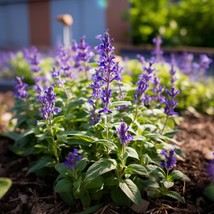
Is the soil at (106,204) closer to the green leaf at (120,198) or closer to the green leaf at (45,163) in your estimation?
the green leaf at (120,198)

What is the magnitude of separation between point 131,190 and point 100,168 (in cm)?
23

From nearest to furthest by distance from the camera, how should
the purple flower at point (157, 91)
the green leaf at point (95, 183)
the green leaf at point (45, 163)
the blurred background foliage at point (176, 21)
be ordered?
the green leaf at point (95, 183)
the green leaf at point (45, 163)
the purple flower at point (157, 91)
the blurred background foliage at point (176, 21)

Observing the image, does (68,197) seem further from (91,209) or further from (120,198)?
(120,198)

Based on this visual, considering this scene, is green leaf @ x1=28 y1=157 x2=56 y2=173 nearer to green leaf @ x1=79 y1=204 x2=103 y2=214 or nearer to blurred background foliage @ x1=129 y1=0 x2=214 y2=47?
green leaf @ x1=79 y1=204 x2=103 y2=214

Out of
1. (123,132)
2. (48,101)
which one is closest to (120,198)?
(123,132)

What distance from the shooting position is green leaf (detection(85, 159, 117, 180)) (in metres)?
1.89

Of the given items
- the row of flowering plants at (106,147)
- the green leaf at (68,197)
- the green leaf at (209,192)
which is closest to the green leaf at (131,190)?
the row of flowering plants at (106,147)

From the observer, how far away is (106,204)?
2158mm

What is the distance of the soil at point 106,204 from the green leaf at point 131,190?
0.21 m

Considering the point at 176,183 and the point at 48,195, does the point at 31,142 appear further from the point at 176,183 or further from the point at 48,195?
the point at 176,183

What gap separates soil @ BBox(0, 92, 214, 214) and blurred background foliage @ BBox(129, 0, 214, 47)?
7257 millimetres

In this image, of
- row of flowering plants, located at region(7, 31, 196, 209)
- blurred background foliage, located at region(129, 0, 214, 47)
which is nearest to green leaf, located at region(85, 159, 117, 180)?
row of flowering plants, located at region(7, 31, 196, 209)

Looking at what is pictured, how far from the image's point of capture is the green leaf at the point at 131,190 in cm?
194

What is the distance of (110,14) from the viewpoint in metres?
12.0
